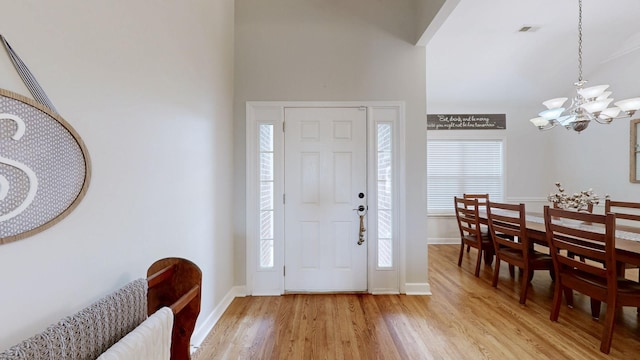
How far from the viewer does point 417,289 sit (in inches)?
108

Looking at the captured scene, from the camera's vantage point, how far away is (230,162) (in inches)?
106

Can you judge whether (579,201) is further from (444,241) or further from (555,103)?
(444,241)

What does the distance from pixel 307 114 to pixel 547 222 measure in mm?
2375

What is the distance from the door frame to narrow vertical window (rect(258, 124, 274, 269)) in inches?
1.8

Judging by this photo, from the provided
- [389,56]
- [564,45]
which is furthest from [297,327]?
[564,45]

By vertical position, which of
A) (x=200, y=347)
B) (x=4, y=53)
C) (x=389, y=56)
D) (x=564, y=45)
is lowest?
(x=200, y=347)

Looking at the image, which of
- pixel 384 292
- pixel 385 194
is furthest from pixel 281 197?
pixel 384 292

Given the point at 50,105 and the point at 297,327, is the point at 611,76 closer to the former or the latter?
the point at 297,327

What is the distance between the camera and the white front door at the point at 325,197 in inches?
110

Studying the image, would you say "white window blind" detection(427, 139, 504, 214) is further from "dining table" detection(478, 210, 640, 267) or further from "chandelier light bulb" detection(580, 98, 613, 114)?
"chandelier light bulb" detection(580, 98, 613, 114)

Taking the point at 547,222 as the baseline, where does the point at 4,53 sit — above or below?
above

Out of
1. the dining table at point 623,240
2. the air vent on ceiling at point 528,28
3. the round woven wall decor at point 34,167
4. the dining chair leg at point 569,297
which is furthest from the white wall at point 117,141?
the air vent on ceiling at point 528,28

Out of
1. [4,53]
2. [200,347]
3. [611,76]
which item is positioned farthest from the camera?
[611,76]

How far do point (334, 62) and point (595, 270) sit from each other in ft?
9.22
